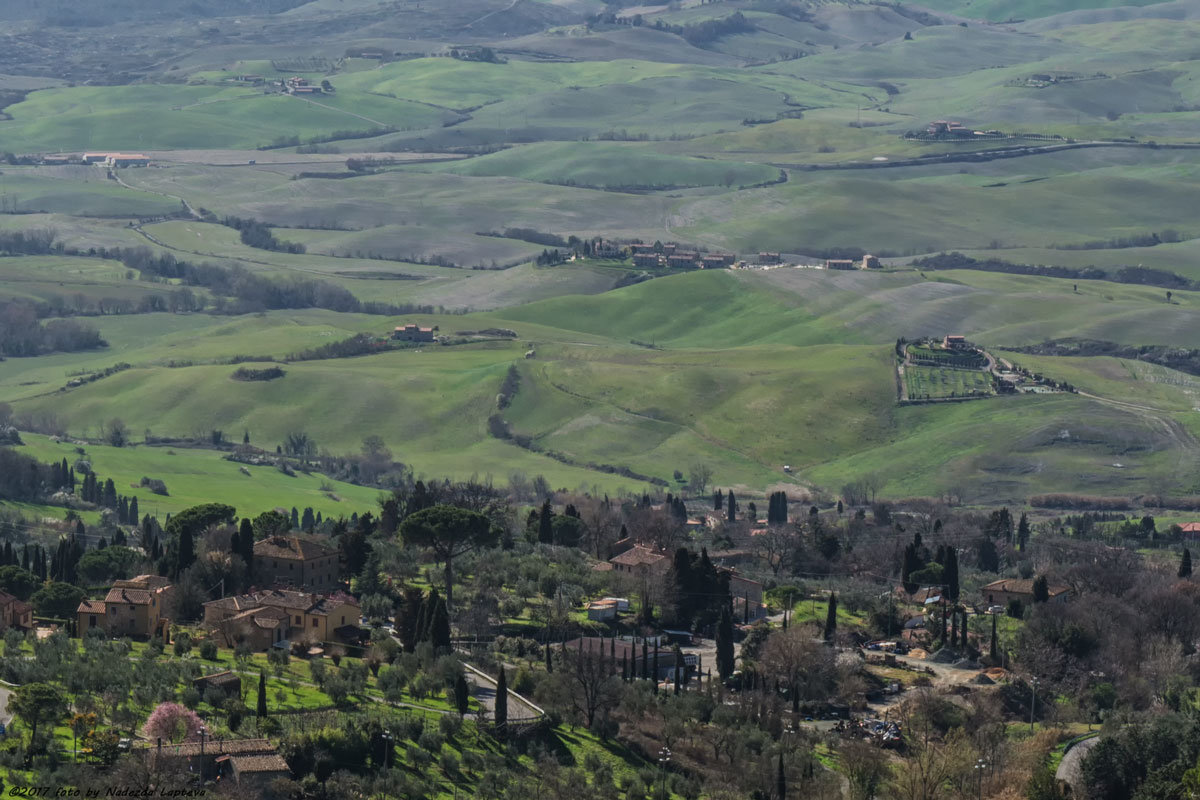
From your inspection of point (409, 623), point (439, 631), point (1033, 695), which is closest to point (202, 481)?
point (409, 623)

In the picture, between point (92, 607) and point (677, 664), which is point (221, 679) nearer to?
point (92, 607)

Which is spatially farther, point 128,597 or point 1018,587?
point 1018,587

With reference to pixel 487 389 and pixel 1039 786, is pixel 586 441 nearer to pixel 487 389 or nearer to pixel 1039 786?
pixel 487 389

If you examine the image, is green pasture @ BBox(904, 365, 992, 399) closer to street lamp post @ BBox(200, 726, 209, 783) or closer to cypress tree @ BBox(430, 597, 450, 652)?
cypress tree @ BBox(430, 597, 450, 652)

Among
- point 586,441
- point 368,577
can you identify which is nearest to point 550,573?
point 368,577

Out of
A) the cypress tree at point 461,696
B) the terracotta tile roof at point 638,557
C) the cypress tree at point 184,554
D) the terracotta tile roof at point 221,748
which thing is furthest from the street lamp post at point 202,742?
the terracotta tile roof at point 638,557

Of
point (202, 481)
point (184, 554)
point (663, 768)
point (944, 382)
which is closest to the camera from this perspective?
point (663, 768)

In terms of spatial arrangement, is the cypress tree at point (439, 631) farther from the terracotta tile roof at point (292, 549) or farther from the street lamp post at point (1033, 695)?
the street lamp post at point (1033, 695)
